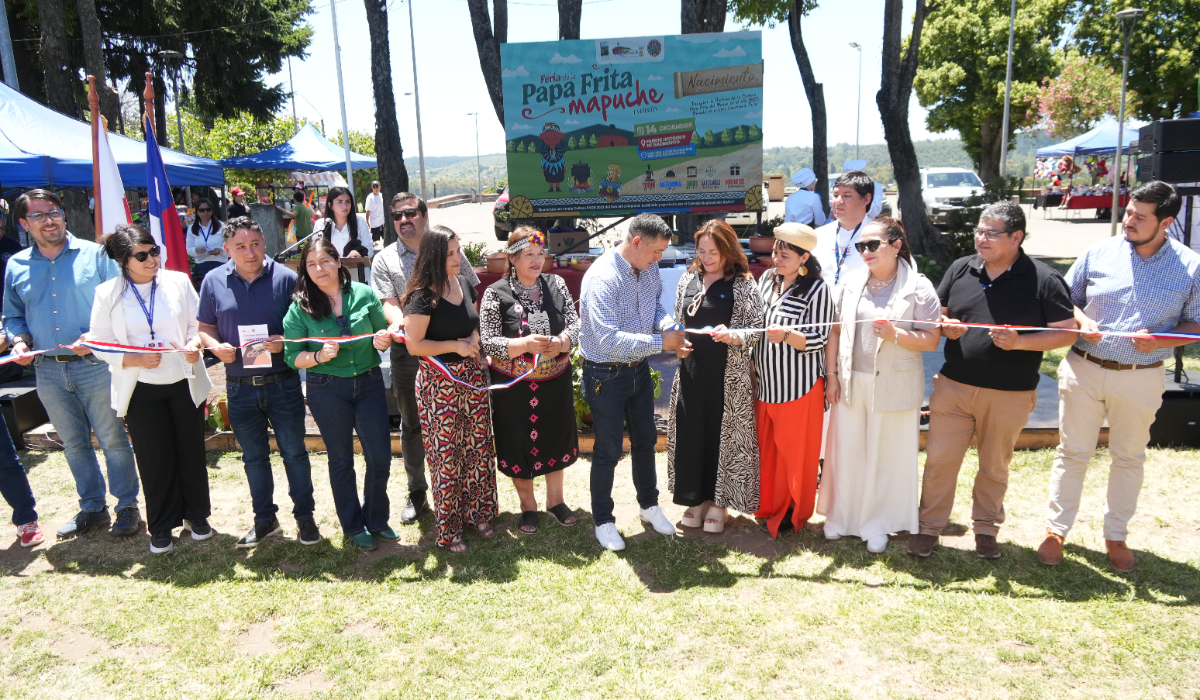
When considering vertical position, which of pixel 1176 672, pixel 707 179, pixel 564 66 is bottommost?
pixel 1176 672

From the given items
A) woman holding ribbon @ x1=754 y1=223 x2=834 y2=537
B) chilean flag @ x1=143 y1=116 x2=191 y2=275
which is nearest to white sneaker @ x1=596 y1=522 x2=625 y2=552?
woman holding ribbon @ x1=754 y1=223 x2=834 y2=537

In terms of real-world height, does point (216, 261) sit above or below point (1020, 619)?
above

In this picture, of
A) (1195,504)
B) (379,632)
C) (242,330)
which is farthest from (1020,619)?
(242,330)

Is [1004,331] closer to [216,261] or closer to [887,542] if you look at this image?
[887,542]

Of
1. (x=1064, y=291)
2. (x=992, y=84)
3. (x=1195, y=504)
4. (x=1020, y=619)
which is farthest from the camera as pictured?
(x=992, y=84)

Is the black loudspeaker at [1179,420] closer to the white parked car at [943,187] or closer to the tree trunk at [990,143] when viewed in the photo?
the white parked car at [943,187]

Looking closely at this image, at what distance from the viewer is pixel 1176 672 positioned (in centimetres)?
306

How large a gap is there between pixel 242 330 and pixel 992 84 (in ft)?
114

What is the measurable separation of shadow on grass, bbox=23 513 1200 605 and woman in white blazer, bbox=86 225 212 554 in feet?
1.19

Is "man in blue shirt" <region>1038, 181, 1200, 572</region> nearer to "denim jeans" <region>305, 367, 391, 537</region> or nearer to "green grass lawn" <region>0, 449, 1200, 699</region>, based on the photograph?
"green grass lawn" <region>0, 449, 1200, 699</region>

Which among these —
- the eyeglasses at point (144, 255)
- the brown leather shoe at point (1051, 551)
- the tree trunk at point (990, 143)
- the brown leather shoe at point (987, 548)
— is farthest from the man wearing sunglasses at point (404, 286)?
the tree trunk at point (990, 143)

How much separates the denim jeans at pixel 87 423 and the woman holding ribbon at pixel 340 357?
1348 mm

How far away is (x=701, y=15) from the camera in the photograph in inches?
491

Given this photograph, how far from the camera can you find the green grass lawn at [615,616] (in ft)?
10.3
